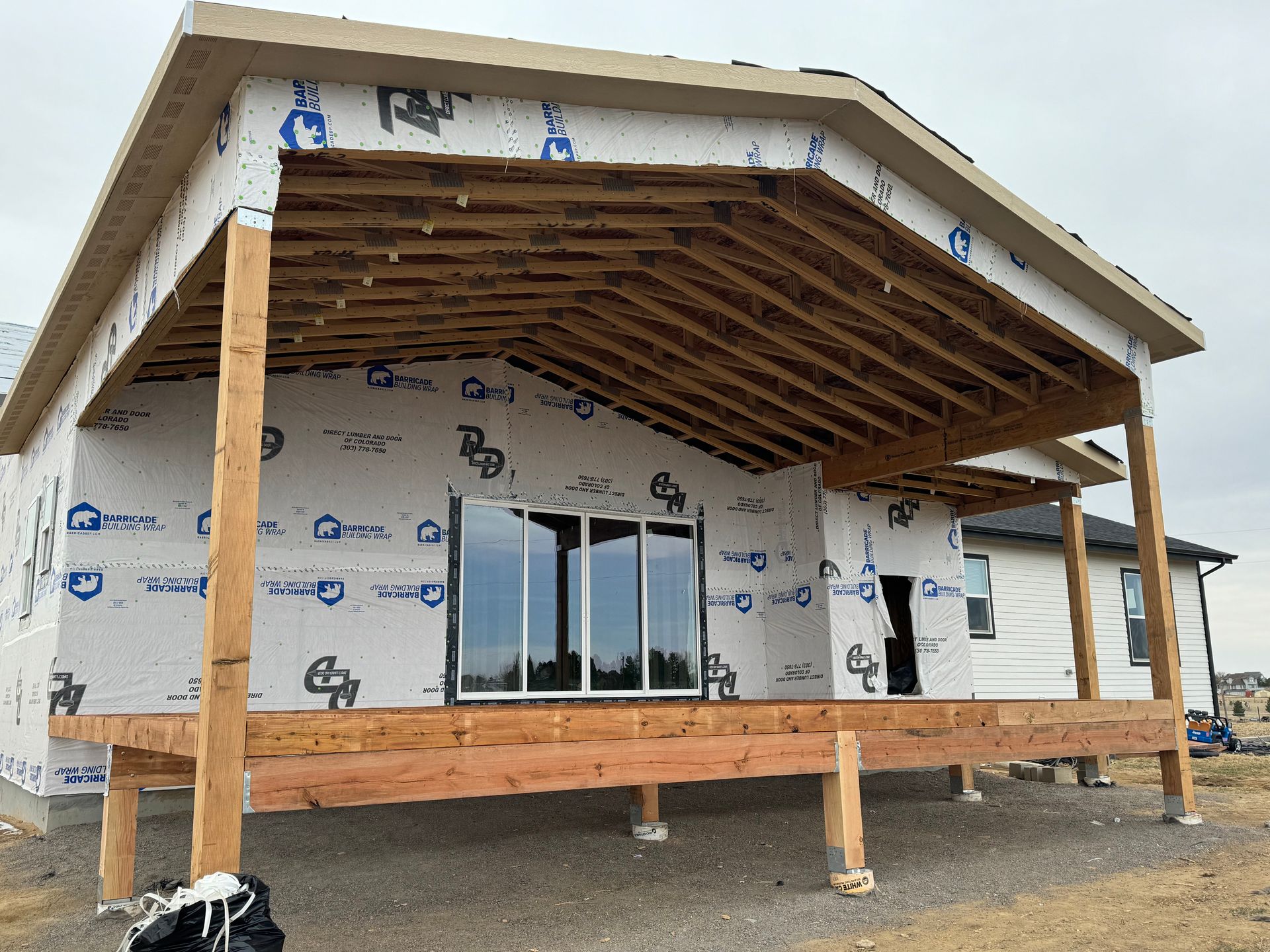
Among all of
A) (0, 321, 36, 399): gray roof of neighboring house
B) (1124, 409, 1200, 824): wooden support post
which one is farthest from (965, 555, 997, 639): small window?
(0, 321, 36, 399): gray roof of neighboring house

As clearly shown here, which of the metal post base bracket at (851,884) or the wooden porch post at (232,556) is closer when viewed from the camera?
the wooden porch post at (232,556)

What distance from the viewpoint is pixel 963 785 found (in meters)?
8.26

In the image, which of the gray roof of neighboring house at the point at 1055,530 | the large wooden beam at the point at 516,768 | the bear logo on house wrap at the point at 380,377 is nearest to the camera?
the large wooden beam at the point at 516,768

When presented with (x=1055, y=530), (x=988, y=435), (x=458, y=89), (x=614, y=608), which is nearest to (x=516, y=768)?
(x=458, y=89)

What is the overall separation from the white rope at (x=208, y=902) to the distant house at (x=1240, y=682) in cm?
3116

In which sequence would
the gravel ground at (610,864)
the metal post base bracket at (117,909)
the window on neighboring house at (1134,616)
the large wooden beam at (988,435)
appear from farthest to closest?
the window on neighboring house at (1134,616) → the large wooden beam at (988,435) → the metal post base bracket at (117,909) → the gravel ground at (610,864)

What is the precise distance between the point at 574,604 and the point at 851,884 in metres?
4.10

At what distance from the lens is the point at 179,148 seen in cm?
415

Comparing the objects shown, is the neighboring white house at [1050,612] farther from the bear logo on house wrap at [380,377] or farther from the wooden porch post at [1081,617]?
the bear logo on house wrap at [380,377]

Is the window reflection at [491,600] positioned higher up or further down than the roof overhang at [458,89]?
further down

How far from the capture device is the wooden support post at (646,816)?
20.5ft

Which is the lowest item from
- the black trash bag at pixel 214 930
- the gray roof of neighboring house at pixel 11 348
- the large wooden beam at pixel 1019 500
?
the black trash bag at pixel 214 930

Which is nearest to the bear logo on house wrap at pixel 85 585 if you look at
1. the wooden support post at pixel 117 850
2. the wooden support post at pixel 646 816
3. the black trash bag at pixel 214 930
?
the wooden support post at pixel 117 850

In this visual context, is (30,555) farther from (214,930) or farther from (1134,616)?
(1134,616)
